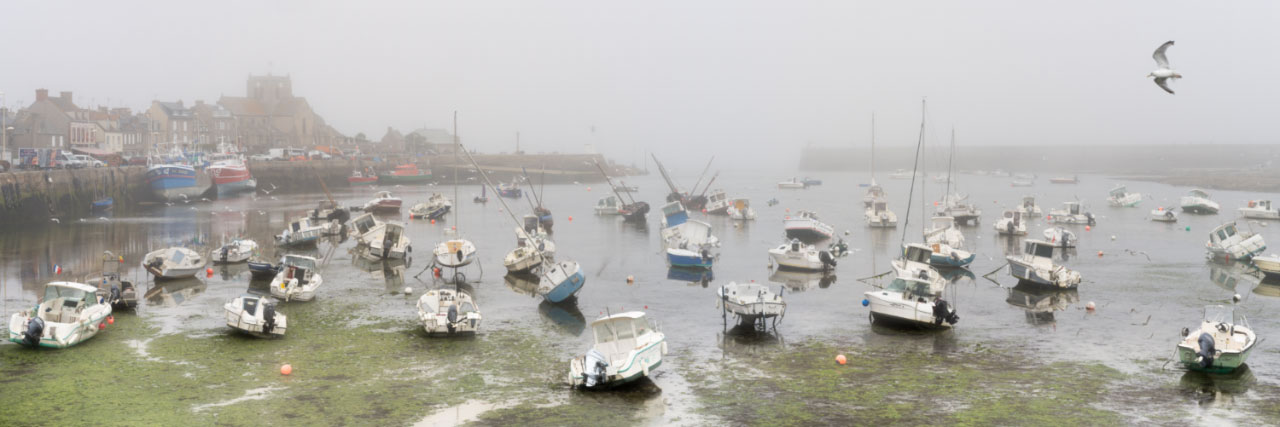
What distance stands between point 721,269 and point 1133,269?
826 inches

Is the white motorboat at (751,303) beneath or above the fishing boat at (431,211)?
beneath

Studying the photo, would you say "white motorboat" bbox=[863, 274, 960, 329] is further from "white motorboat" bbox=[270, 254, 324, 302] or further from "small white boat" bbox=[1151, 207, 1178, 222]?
"small white boat" bbox=[1151, 207, 1178, 222]

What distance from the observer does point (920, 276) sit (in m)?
36.8

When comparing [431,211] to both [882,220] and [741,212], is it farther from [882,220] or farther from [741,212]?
[882,220]

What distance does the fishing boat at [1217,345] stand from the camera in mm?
24641

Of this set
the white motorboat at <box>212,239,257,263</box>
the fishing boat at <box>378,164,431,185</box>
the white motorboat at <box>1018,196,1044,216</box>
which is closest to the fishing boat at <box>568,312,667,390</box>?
the white motorboat at <box>212,239,257,263</box>

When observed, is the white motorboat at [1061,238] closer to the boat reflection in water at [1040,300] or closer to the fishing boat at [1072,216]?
the boat reflection in water at [1040,300]

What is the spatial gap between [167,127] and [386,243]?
110m

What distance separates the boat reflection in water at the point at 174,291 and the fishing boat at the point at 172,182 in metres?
52.6

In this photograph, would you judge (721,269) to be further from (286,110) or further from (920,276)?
(286,110)

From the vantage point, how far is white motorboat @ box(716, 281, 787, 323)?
101 feet

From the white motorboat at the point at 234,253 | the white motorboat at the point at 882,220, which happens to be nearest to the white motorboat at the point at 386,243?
the white motorboat at the point at 234,253

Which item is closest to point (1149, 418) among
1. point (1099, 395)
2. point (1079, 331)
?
point (1099, 395)

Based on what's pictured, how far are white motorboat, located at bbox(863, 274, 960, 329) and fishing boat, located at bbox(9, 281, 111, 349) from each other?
1001 inches
